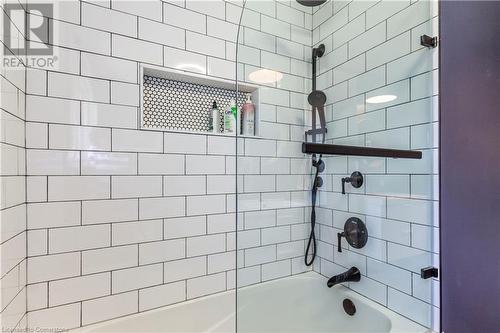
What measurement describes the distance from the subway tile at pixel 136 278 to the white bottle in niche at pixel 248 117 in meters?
0.86

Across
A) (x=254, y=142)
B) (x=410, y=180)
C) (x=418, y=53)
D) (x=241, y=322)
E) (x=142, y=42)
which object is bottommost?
(x=241, y=322)

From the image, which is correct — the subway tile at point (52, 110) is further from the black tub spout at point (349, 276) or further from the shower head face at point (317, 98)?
the black tub spout at point (349, 276)

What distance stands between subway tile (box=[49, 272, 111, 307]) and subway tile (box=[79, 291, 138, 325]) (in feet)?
0.11

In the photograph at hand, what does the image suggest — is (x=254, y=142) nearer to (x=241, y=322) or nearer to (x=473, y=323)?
(x=241, y=322)

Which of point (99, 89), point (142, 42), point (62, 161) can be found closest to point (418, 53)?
point (142, 42)

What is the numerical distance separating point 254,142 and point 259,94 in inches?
10.9

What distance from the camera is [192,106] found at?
147 centimetres

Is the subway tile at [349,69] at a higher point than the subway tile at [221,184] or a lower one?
higher

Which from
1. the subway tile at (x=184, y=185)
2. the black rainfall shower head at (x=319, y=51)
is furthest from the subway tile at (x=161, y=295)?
the black rainfall shower head at (x=319, y=51)

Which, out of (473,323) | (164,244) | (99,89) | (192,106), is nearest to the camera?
(473,323)

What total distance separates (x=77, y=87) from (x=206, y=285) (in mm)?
1198

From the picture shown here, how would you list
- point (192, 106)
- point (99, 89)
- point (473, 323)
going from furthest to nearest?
point (192, 106)
point (99, 89)
point (473, 323)

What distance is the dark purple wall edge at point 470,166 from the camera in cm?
71

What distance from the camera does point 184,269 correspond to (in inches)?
54.0
